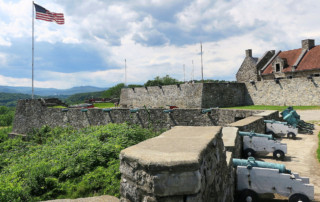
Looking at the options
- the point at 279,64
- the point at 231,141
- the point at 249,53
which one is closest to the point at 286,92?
the point at 279,64

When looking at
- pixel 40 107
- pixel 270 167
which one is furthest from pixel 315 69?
pixel 40 107

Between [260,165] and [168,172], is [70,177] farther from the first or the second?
[168,172]

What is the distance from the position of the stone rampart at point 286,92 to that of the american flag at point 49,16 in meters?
21.3

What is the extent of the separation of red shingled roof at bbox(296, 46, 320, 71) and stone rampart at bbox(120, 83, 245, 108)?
8616 millimetres

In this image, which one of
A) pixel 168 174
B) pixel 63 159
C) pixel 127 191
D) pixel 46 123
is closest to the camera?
pixel 168 174

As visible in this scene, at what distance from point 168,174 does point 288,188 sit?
3.09 meters

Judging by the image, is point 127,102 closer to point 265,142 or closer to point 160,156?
point 265,142

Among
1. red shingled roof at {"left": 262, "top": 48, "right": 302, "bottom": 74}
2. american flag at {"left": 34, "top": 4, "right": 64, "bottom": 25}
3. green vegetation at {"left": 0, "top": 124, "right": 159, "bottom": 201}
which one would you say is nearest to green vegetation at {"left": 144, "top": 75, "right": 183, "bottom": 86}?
red shingled roof at {"left": 262, "top": 48, "right": 302, "bottom": 74}

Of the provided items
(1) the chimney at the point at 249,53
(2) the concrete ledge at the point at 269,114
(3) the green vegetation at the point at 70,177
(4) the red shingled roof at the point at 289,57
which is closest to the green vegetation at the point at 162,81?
(1) the chimney at the point at 249,53

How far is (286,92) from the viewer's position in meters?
22.8

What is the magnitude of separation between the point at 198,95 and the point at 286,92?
859cm

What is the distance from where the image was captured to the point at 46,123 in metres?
21.2

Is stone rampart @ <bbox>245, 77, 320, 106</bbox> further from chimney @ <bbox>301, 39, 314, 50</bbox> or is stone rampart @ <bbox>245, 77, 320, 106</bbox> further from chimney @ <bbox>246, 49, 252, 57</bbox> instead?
chimney @ <bbox>246, 49, 252, 57</bbox>

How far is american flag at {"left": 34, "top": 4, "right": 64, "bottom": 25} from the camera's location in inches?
918
